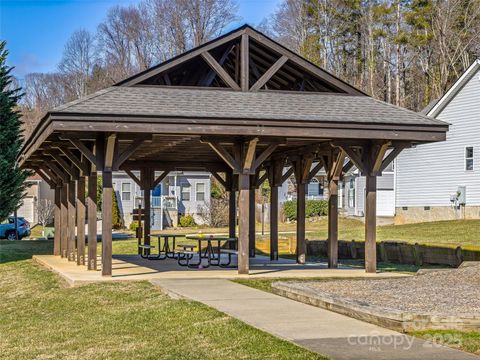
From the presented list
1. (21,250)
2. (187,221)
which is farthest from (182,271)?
(187,221)

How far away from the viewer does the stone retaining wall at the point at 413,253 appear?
76.0 ft

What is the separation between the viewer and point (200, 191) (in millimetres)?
59250

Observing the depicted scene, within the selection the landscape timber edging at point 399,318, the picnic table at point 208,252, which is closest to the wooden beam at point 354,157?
the picnic table at point 208,252

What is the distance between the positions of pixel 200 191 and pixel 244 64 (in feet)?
A: 133

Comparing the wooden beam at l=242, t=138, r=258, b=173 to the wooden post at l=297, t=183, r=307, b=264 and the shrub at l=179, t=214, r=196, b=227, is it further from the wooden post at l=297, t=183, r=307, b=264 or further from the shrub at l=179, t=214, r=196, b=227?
the shrub at l=179, t=214, r=196, b=227

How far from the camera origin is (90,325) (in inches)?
493

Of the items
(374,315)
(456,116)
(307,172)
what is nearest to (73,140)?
(307,172)

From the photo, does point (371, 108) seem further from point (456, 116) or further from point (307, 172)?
point (456, 116)

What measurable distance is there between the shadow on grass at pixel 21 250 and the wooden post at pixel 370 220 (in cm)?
1323

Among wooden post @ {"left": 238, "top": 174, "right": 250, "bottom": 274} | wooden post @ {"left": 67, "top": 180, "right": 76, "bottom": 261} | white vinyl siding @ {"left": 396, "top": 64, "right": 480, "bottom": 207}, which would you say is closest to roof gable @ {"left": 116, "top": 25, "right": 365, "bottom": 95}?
wooden post @ {"left": 238, "top": 174, "right": 250, "bottom": 274}

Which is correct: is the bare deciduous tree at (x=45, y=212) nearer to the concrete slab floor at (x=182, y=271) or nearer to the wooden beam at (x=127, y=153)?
the concrete slab floor at (x=182, y=271)

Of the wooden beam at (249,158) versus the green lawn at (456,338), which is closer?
the green lawn at (456,338)

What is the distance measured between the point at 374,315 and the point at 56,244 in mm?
19311

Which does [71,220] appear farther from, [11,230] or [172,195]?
[172,195]
